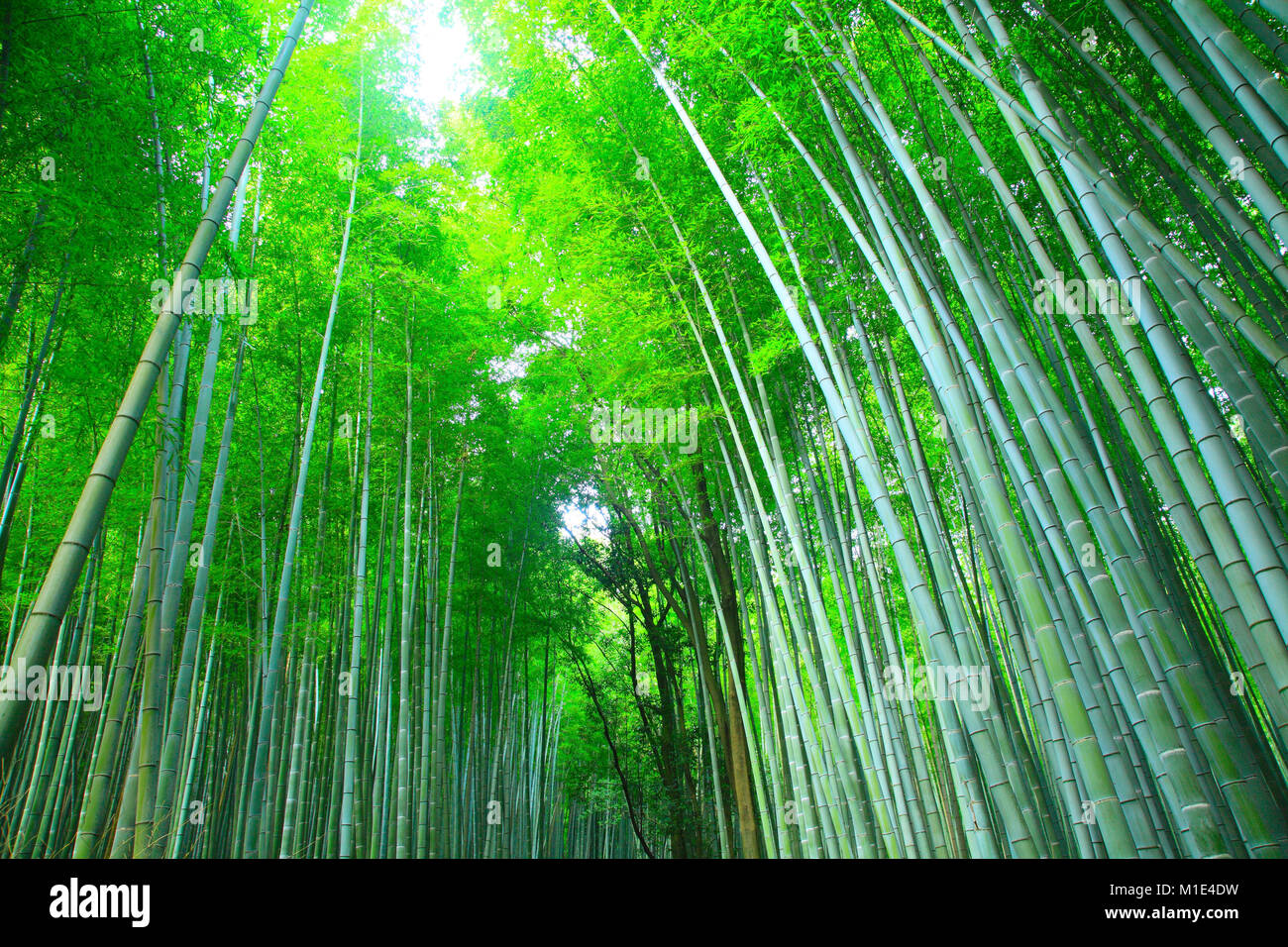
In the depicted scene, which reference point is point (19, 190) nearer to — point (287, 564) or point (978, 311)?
point (287, 564)

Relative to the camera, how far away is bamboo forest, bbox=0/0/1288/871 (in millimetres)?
1793

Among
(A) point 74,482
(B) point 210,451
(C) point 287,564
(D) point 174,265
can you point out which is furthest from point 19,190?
(B) point 210,451

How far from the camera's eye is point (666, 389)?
5082 millimetres

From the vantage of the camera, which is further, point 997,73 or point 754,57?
point 754,57

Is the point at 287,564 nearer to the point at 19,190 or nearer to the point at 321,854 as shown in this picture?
the point at 19,190

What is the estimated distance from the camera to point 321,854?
200 inches

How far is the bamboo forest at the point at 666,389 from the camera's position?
179cm

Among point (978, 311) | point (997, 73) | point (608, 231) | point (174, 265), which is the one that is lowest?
point (978, 311)
